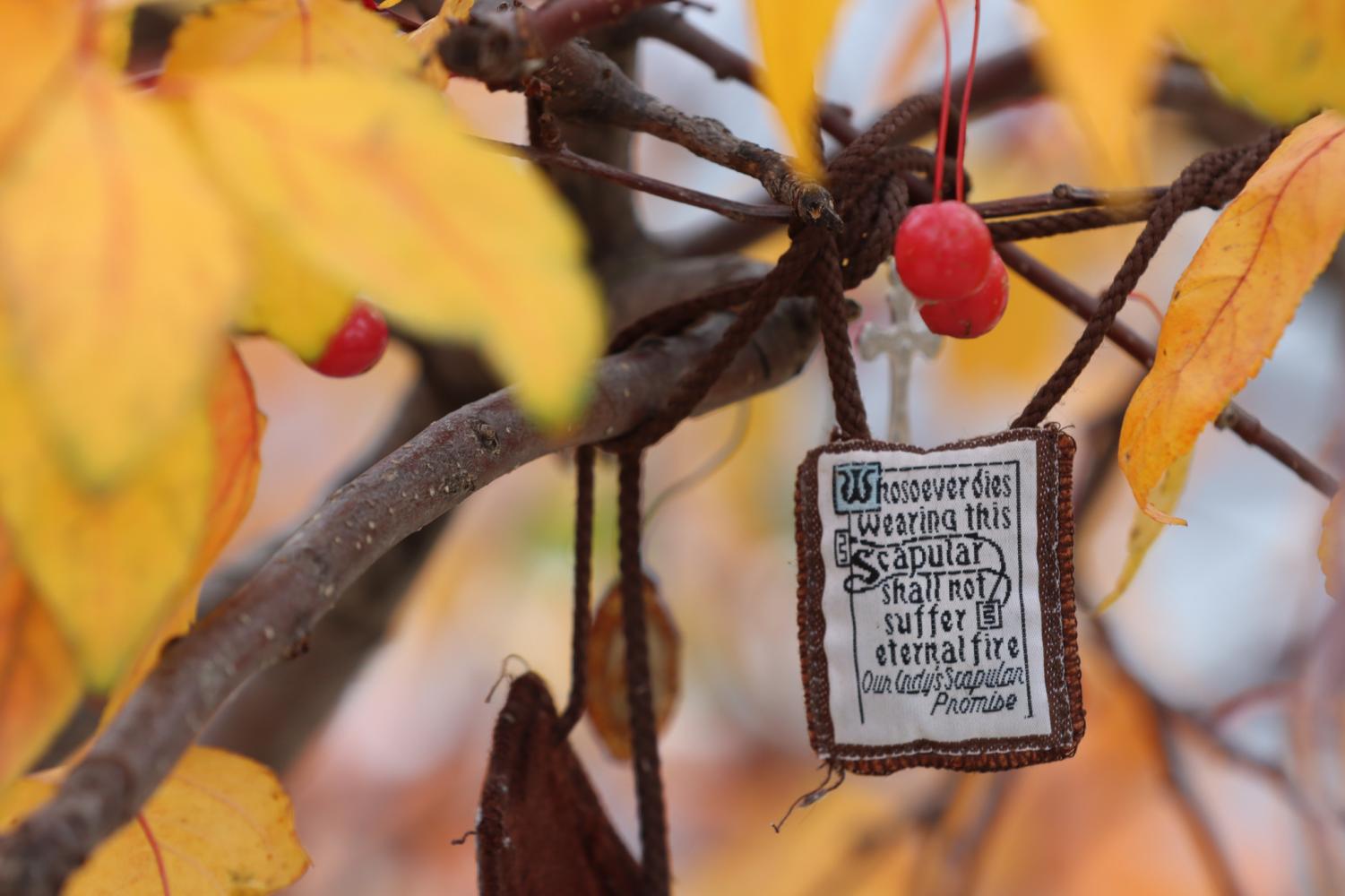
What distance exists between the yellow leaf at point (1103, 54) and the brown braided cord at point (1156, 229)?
0.24 ft

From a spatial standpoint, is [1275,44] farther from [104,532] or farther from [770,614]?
[770,614]

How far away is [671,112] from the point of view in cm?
17

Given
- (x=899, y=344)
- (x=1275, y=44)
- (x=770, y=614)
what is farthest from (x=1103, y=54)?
(x=770, y=614)

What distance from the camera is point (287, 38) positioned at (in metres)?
0.12

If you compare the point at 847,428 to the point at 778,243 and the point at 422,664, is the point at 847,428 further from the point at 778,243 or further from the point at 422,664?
the point at 422,664

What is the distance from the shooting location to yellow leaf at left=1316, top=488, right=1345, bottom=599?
167 millimetres

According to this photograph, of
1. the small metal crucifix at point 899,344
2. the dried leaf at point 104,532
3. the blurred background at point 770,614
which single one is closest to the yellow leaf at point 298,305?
the dried leaf at point 104,532

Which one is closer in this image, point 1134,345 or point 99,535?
point 99,535

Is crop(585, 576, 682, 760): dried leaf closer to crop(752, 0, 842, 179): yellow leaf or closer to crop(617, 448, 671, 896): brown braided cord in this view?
crop(617, 448, 671, 896): brown braided cord

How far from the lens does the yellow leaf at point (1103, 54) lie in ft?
0.31

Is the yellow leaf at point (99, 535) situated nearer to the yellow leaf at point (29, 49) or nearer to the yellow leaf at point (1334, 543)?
the yellow leaf at point (29, 49)

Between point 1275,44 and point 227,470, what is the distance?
122mm

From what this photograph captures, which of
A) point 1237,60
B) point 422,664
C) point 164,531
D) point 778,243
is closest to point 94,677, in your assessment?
point 164,531

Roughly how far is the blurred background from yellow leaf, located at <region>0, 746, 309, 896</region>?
1.24ft
